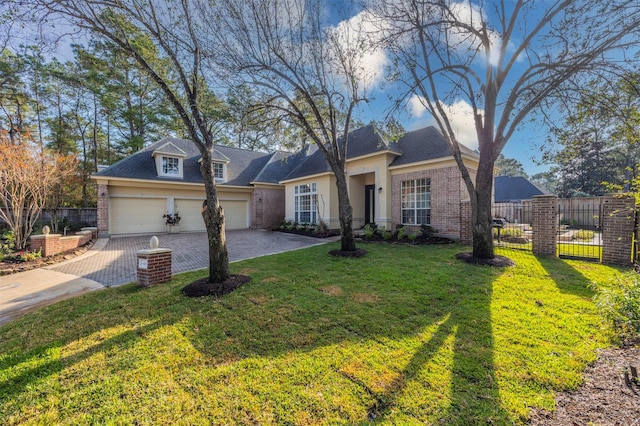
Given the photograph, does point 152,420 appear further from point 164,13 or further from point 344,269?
point 164,13

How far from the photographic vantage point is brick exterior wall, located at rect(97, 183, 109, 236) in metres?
13.5

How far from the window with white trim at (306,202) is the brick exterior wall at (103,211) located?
10.3 metres

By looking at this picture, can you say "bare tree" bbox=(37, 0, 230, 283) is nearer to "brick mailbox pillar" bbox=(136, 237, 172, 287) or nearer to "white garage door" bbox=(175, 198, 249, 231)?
"brick mailbox pillar" bbox=(136, 237, 172, 287)

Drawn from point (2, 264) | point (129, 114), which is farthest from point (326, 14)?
point (129, 114)

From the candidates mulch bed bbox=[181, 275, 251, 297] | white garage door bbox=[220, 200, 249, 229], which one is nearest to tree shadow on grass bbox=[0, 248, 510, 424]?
mulch bed bbox=[181, 275, 251, 297]

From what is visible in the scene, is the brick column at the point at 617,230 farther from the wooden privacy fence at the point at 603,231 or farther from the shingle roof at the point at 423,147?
the shingle roof at the point at 423,147

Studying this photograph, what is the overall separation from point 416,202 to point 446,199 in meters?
1.53

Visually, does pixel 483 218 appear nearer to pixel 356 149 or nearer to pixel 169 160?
pixel 356 149

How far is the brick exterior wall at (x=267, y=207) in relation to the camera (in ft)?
60.0

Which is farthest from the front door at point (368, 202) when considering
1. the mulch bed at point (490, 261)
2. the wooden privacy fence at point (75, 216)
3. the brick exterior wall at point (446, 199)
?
the wooden privacy fence at point (75, 216)

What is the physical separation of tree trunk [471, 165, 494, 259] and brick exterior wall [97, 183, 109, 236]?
17012 millimetres

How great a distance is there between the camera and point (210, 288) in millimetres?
5227

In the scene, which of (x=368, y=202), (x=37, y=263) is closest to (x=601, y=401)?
(x=37, y=263)

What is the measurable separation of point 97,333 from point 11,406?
4.49ft
